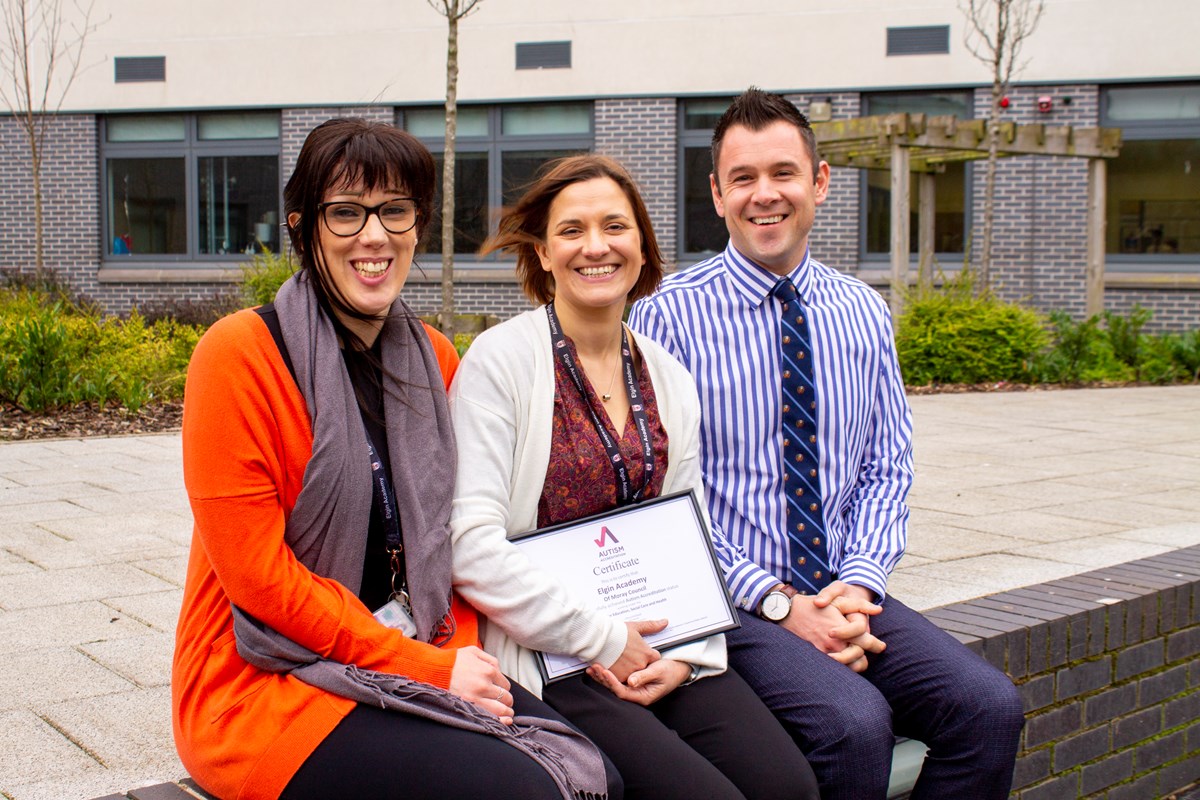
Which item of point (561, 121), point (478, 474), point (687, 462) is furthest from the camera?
point (561, 121)

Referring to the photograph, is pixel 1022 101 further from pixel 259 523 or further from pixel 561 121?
pixel 259 523

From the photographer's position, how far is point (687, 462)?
114 inches

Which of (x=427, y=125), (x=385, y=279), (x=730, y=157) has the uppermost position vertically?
(x=427, y=125)

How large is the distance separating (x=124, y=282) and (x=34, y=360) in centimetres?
921

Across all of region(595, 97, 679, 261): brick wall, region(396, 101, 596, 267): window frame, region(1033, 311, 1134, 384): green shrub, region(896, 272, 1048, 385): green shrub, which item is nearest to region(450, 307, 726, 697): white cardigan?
region(896, 272, 1048, 385): green shrub

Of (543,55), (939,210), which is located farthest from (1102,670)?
(543,55)

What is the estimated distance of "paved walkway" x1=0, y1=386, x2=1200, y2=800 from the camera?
302cm

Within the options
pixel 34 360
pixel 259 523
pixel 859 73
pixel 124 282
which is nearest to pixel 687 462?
pixel 259 523

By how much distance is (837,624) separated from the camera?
2957mm

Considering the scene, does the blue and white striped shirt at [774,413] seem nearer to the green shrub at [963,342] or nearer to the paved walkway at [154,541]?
the paved walkway at [154,541]

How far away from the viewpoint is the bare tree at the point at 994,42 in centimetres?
1451

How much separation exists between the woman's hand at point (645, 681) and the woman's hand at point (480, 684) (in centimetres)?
26

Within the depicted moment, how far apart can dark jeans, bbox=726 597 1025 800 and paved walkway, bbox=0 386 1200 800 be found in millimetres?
1147

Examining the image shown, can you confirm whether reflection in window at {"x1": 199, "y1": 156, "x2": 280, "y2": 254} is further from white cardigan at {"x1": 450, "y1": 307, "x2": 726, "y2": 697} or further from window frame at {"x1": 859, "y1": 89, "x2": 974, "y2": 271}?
white cardigan at {"x1": 450, "y1": 307, "x2": 726, "y2": 697}
